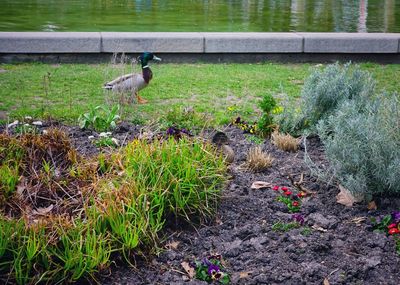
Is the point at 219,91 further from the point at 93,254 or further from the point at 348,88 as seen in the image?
the point at 93,254

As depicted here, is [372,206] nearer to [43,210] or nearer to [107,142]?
[43,210]

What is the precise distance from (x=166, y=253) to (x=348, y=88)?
9.32 ft

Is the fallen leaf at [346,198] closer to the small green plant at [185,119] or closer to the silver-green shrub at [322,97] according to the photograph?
the silver-green shrub at [322,97]

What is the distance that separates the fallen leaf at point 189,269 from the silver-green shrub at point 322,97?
2410 millimetres

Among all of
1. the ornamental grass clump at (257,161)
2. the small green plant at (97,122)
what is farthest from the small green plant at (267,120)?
the small green plant at (97,122)

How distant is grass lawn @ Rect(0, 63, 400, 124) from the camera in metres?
6.64

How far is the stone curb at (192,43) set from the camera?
882cm

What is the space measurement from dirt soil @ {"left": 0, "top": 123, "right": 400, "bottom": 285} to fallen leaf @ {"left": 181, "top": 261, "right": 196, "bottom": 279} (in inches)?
1.0

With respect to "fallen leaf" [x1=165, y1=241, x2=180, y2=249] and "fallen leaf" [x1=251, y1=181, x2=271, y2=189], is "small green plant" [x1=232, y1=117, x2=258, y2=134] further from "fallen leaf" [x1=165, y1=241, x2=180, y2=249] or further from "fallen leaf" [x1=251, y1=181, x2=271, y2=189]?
"fallen leaf" [x1=165, y1=241, x2=180, y2=249]

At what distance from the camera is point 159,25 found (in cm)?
1224

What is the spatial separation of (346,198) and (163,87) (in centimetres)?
422

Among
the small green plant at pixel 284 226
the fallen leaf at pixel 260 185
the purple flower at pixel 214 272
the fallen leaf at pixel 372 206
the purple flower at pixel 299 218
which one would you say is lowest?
the purple flower at pixel 214 272

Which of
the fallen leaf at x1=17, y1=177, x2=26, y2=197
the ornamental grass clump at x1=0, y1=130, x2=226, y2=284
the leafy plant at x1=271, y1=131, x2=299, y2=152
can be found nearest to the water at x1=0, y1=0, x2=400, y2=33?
the leafy plant at x1=271, y1=131, x2=299, y2=152

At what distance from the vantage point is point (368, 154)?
4.11 metres
